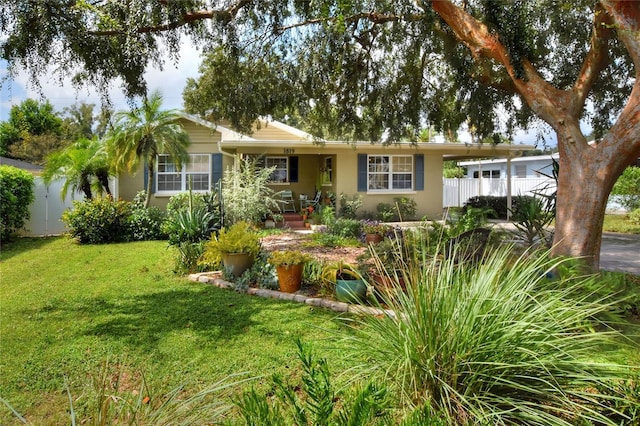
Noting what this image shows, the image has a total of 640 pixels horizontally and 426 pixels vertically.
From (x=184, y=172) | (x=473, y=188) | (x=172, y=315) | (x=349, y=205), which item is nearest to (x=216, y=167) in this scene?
(x=184, y=172)

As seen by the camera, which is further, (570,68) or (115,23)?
(570,68)

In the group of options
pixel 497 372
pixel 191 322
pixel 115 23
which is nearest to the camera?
pixel 497 372

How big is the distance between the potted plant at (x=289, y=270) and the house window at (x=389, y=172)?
10484 mm

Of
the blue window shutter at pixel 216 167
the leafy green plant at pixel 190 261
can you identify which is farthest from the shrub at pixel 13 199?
the leafy green plant at pixel 190 261

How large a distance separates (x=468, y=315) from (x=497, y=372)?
363mm

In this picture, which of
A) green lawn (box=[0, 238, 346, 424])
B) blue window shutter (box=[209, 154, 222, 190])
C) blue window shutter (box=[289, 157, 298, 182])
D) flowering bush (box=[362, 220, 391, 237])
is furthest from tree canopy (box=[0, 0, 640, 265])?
blue window shutter (box=[289, 157, 298, 182])

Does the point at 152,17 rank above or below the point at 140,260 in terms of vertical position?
above

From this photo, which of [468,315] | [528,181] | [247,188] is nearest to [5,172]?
[247,188]

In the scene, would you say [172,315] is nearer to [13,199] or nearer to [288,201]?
[13,199]

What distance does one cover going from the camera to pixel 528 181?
79.8ft

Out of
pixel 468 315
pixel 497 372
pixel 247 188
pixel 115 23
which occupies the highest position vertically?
pixel 115 23

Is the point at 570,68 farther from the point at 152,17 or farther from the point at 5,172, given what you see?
the point at 5,172

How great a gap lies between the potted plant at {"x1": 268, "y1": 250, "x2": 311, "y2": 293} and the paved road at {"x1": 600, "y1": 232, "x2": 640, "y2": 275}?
6173 millimetres

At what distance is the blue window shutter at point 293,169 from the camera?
17.3m
